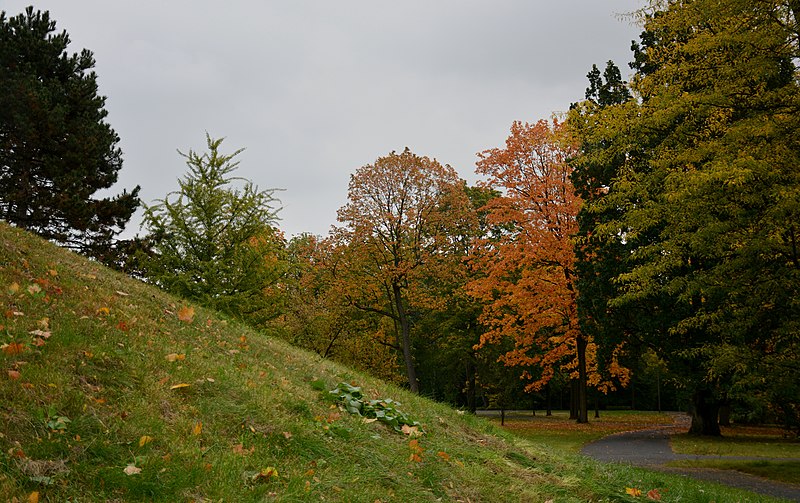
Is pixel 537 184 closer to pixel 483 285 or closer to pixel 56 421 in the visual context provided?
pixel 483 285

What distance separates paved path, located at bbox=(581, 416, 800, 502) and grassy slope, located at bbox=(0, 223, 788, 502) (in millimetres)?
2895

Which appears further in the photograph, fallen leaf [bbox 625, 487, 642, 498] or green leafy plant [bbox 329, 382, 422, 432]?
green leafy plant [bbox 329, 382, 422, 432]

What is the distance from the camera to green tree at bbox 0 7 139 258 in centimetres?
1933

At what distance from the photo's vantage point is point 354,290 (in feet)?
81.3

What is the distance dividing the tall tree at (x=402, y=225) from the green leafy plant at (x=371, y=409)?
657 inches

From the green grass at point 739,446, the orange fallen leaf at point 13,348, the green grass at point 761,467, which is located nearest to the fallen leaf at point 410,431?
the orange fallen leaf at point 13,348

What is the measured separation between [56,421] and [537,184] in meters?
19.8

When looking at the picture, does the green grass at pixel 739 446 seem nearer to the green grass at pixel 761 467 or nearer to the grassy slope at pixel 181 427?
the green grass at pixel 761 467

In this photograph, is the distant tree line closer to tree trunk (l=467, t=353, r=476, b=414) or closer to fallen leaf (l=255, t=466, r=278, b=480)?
tree trunk (l=467, t=353, r=476, b=414)

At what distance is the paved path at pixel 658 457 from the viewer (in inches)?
397

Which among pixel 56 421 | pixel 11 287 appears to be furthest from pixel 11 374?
pixel 11 287

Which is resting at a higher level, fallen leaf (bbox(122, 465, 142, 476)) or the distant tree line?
the distant tree line

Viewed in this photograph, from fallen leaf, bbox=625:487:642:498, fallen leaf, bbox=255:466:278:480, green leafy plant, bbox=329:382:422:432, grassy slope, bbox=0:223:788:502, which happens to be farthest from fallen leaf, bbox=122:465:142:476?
fallen leaf, bbox=625:487:642:498

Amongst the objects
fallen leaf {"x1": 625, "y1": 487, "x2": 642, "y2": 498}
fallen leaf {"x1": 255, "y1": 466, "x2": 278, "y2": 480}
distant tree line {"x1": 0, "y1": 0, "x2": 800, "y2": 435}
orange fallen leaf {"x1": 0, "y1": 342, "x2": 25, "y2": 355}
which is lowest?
fallen leaf {"x1": 625, "y1": 487, "x2": 642, "y2": 498}
